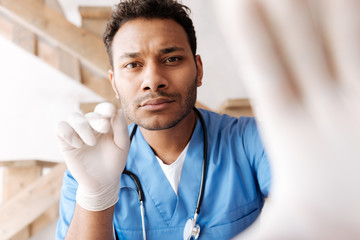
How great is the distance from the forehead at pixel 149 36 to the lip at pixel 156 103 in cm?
13

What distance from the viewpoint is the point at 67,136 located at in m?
0.67

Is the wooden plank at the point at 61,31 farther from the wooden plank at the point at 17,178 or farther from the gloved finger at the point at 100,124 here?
the wooden plank at the point at 17,178

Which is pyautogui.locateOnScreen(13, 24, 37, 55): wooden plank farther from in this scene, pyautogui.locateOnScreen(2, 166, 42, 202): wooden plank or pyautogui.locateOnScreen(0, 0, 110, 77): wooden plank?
pyautogui.locateOnScreen(2, 166, 42, 202): wooden plank

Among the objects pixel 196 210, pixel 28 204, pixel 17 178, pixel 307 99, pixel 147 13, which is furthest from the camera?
pixel 17 178

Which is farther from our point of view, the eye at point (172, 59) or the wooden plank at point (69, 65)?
the wooden plank at point (69, 65)

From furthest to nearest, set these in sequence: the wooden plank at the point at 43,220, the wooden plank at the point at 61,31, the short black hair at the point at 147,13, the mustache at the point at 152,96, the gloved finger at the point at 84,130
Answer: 1. the wooden plank at the point at 43,220
2. the wooden plank at the point at 61,31
3. the short black hair at the point at 147,13
4. the mustache at the point at 152,96
5. the gloved finger at the point at 84,130

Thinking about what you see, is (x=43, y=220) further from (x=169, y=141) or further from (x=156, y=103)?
(x=156, y=103)

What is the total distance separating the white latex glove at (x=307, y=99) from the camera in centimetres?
22

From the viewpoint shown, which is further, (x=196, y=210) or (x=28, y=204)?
(x=28, y=204)

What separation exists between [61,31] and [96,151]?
1.97ft

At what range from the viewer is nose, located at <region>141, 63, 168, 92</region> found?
76 centimetres

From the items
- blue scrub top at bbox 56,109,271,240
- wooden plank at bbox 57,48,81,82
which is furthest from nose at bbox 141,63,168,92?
wooden plank at bbox 57,48,81,82

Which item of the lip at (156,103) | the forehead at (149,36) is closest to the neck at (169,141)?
the lip at (156,103)

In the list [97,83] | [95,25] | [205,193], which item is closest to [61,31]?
[95,25]
